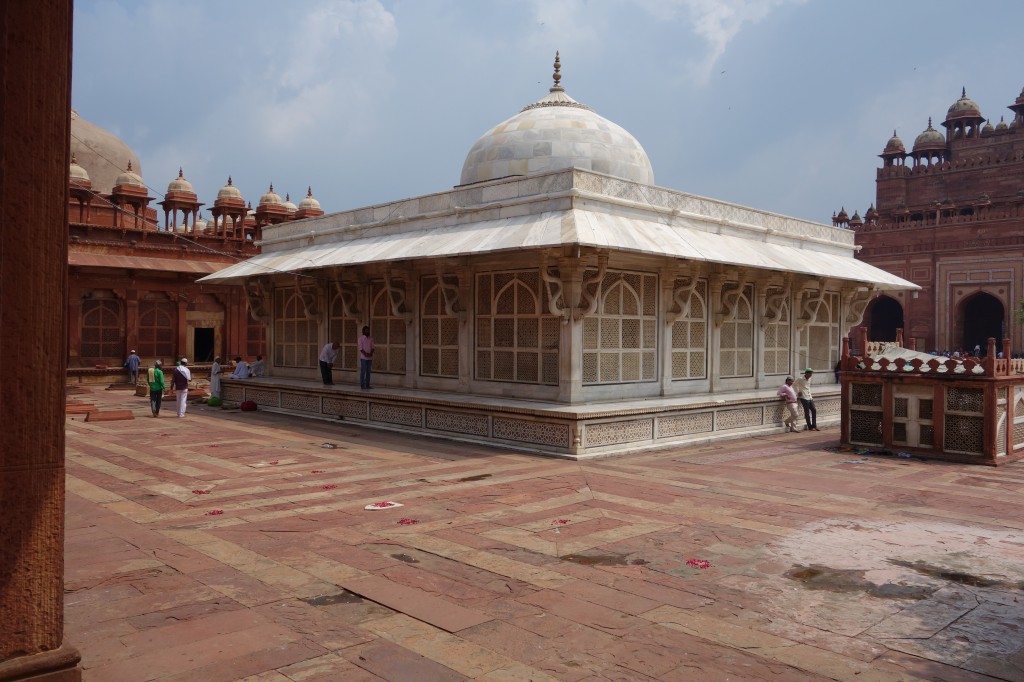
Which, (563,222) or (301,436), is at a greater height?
(563,222)

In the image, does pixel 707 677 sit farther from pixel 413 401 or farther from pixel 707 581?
pixel 413 401

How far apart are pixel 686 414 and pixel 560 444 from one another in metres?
2.65

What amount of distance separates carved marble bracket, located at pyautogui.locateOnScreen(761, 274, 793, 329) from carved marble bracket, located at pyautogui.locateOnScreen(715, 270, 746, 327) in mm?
1318

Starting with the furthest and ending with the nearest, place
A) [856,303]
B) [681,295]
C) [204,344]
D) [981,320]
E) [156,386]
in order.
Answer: [981,320]
[204,344]
[856,303]
[156,386]
[681,295]

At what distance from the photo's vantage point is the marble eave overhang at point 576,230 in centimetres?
1171

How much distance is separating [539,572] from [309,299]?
13574 mm

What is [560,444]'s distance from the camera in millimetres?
11188

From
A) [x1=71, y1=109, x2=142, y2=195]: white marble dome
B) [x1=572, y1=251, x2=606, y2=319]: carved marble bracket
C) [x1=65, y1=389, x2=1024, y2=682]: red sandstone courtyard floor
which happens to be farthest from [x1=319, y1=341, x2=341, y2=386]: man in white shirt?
[x1=71, y1=109, x2=142, y2=195]: white marble dome

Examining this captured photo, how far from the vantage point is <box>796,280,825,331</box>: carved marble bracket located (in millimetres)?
16892

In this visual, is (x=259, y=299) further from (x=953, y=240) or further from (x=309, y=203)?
(x=953, y=240)

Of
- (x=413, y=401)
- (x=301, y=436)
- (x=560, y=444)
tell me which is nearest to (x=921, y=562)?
(x=560, y=444)

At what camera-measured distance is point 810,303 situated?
17.0m

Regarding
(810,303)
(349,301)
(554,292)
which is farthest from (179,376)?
(810,303)

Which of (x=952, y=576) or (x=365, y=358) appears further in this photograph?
(x=365, y=358)
